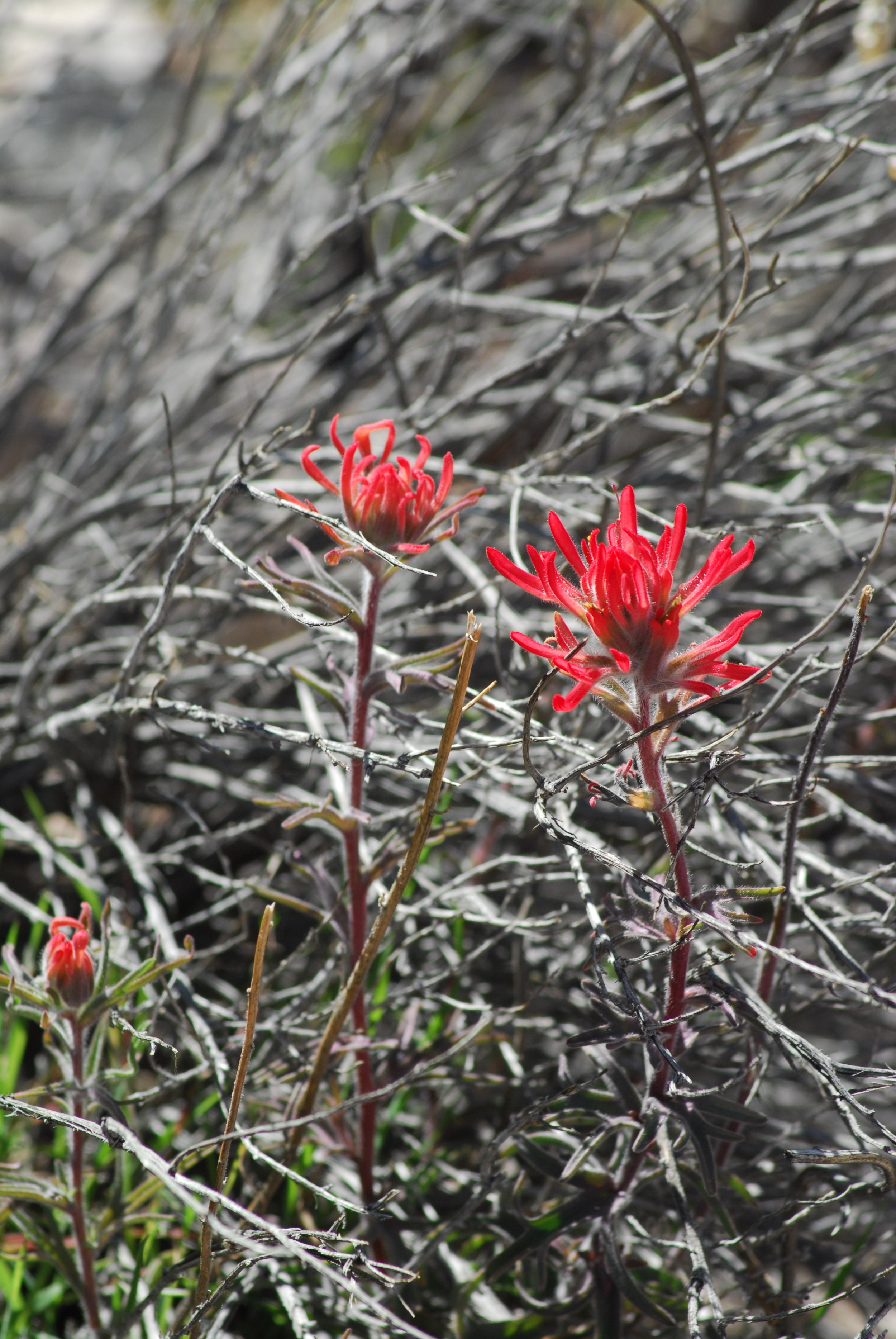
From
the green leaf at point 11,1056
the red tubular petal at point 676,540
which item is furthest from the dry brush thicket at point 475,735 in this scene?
the red tubular petal at point 676,540

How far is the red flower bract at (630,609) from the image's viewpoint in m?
0.75

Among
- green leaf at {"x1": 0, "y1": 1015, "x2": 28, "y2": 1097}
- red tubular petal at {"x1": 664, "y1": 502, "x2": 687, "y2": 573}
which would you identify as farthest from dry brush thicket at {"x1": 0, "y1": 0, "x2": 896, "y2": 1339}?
red tubular petal at {"x1": 664, "y1": 502, "x2": 687, "y2": 573}

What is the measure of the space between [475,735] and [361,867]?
21cm

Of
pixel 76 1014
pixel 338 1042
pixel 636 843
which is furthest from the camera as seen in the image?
pixel 636 843

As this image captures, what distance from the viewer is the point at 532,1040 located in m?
1.40

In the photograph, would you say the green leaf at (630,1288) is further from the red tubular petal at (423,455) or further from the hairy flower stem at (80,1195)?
the red tubular petal at (423,455)

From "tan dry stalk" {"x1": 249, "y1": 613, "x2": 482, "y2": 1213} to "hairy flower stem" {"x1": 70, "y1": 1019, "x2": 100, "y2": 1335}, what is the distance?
0.18 m

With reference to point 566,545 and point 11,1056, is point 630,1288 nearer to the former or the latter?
point 566,545

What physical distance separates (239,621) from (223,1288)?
1774 mm

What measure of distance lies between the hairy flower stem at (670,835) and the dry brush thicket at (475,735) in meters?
0.02

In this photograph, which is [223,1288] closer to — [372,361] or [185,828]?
[185,828]

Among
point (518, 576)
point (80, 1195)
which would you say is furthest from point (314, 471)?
point (80, 1195)

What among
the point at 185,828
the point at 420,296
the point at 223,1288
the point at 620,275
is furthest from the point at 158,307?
the point at 223,1288

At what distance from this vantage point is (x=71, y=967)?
3.04 ft
